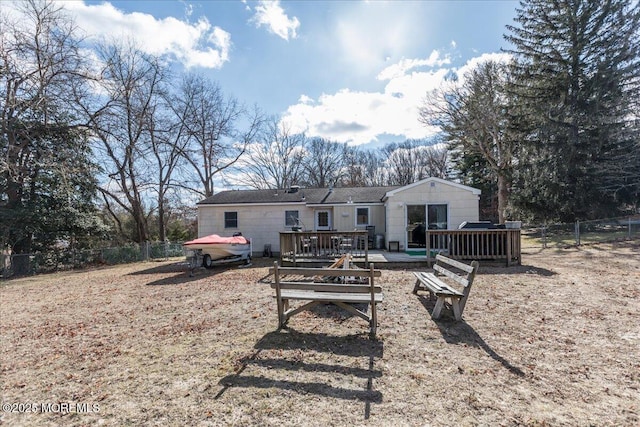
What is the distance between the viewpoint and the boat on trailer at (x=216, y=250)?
38.8 ft

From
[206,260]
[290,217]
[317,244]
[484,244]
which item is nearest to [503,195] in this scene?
[484,244]

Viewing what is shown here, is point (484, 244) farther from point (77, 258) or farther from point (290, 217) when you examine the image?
point (77, 258)

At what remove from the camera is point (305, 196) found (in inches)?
688

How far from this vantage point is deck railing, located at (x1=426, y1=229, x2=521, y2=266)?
33.4 ft

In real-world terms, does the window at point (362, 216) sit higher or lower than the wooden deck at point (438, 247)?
higher

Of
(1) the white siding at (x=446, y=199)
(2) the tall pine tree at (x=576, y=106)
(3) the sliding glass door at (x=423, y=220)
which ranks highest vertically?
(2) the tall pine tree at (x=576, y=106)

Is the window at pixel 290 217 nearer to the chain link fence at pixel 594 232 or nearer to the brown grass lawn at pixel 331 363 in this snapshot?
the brown grass lawn at pixel 331 363

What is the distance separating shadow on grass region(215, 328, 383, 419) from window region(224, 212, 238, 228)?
489 inches

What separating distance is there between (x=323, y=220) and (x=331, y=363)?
12.7m

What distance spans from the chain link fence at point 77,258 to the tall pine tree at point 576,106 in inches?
961

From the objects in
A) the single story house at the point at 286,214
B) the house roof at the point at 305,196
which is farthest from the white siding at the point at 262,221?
the house roof at the point at 305,196

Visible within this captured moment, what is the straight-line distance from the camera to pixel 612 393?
2.98 metres

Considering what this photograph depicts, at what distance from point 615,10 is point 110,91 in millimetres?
30360

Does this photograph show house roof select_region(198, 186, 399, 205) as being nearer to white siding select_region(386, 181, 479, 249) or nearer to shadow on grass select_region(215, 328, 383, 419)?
white siding select_region(386, 181, 479, 249)
